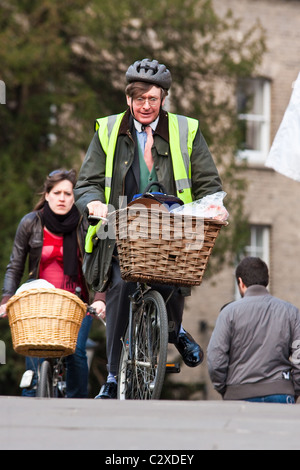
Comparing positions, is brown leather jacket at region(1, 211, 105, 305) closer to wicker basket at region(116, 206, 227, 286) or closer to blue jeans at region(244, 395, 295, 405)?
blue jeans at region(244, 395, 295, 405)

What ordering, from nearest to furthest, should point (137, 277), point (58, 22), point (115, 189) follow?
point (137, 277)
point (115, 189)
point (58, 22)

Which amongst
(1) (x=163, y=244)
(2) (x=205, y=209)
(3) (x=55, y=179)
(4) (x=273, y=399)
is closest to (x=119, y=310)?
(1) (x=163, y=244)

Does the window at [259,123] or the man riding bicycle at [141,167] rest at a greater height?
the window at [259,123]

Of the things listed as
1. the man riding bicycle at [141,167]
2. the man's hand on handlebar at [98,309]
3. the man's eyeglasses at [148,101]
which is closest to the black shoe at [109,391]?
the man riding bicycle at [141,167]

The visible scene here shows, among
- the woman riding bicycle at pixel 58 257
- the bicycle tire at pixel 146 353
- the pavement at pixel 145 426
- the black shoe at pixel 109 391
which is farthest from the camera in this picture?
the woman riding bicycle at pixel 58 257

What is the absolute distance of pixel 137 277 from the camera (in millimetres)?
6219

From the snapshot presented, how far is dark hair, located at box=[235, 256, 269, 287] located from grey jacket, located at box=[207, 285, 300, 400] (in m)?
0.22

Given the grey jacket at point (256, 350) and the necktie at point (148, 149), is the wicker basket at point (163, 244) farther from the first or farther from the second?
the grey jacket at point (256, 350)

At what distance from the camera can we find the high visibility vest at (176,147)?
665 cm

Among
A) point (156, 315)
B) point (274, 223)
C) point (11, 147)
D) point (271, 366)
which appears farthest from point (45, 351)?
point (274, 223)

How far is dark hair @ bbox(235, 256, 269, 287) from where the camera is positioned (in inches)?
306

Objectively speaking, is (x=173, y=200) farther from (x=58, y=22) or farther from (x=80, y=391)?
(x=58, y=22)

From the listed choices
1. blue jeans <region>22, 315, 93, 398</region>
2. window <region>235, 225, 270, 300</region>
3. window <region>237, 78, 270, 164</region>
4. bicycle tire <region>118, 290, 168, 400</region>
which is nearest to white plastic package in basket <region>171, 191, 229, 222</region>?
bicycle tire <region>118, 290, 168, 400</region>
